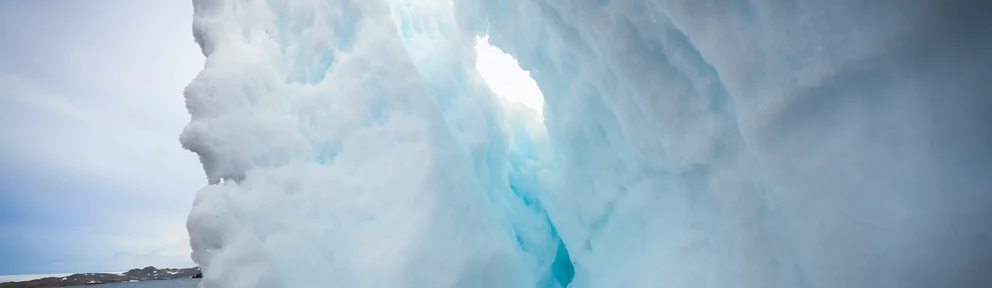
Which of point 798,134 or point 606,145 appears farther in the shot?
point 606,145

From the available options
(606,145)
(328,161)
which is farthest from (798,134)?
(328,161)

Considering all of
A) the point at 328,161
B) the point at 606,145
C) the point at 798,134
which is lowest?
the point at 798,134

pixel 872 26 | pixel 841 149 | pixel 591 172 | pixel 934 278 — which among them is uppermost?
pixel 591 172

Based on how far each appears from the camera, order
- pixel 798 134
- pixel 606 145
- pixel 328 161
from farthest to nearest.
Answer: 1. pixel 606 145
2. pixel 328 161
3. pixel 798 134

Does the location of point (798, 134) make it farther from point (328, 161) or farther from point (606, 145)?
point (328, 161)

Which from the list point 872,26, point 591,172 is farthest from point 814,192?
point 591,172

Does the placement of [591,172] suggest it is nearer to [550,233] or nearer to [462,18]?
[550,233]

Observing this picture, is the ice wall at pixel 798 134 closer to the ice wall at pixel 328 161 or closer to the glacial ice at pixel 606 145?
the glacial ice at pixel 606 145

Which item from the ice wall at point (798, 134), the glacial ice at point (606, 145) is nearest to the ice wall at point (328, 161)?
the glacial ice at point (606, 145)
